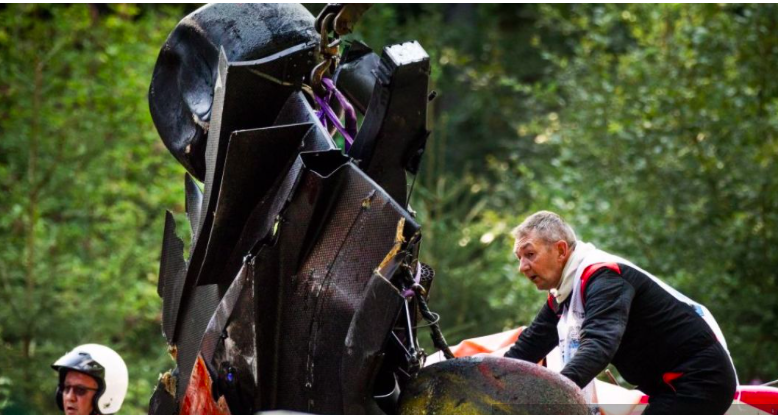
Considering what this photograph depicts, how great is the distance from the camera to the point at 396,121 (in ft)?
17.1

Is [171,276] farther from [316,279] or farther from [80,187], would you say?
[80,187]

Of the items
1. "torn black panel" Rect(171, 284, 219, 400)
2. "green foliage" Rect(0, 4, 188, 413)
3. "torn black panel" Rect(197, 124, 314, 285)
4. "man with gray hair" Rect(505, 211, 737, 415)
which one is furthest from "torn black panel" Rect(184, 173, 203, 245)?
"green foliage" Rect(0, 4, 188, 413)

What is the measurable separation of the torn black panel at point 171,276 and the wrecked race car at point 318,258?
71 millimetres

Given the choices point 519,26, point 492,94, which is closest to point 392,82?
point 492,94

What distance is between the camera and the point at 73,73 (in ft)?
52.8

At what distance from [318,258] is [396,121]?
2.04 ft

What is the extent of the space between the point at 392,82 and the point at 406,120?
0.21m

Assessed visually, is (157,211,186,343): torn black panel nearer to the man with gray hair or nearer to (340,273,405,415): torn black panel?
(340,273,405,415): torn black panel

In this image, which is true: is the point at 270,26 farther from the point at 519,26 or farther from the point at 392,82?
the point at 519,26

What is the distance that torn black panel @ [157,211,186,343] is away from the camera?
6.20 metres

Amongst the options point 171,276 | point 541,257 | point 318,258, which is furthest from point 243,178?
point 541,257

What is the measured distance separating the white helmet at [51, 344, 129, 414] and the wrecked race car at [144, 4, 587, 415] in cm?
127

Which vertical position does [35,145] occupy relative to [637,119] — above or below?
above

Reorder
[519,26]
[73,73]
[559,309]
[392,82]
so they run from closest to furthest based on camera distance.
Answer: [392,82] < [559,309] < [73,73] < [519,26]
